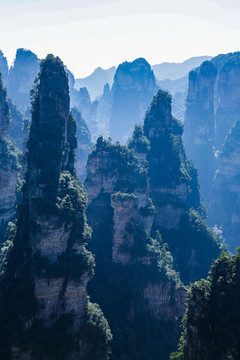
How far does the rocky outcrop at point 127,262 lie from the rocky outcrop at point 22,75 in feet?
329

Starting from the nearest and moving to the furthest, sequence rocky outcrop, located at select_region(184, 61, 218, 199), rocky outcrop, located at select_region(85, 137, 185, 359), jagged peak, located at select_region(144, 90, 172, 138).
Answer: rocky outcrop, located at select_region(85, 137, 185, 359) < jagged peak, located at select_region(144, 90, 172, 138) < rocky outcrop, located at select_region(184, 61, 218, 199)

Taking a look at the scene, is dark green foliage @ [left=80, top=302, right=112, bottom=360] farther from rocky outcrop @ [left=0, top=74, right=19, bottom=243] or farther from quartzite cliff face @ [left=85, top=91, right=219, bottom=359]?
rocky outcrop @ [left=0, top=74, right=19, bottom=243]

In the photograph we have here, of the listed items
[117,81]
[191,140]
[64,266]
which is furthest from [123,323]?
[117,81]

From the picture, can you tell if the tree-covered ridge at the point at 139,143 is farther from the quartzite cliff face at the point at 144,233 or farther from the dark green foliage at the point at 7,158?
the dark green foliage at the point at 7,158

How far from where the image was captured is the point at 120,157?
55031 millimetres

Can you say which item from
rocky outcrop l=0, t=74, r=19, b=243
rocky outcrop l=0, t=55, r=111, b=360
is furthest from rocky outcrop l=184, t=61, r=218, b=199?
rocky outcrop l=0, t=55, r=111, b=360

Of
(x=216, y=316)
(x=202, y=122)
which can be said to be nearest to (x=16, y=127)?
(x=202, y=122)

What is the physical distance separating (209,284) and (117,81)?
152306 millimetres

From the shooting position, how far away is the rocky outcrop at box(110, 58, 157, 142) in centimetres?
16238

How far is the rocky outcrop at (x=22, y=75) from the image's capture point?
141 meters

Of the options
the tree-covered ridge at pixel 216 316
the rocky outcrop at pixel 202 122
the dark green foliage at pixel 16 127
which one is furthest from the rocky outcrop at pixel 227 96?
the tree-covered ridge at pixel 216 316

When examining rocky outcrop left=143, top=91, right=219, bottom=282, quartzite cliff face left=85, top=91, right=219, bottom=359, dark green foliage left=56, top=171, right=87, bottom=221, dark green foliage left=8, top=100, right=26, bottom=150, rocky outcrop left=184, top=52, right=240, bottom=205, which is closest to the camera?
dark green foliage left=56, top=171, right=87, bottom=221

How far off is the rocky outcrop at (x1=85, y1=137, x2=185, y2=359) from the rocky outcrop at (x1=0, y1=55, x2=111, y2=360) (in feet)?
25.8

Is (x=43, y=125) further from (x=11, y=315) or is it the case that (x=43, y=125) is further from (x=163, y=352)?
(x=163, y=352)
